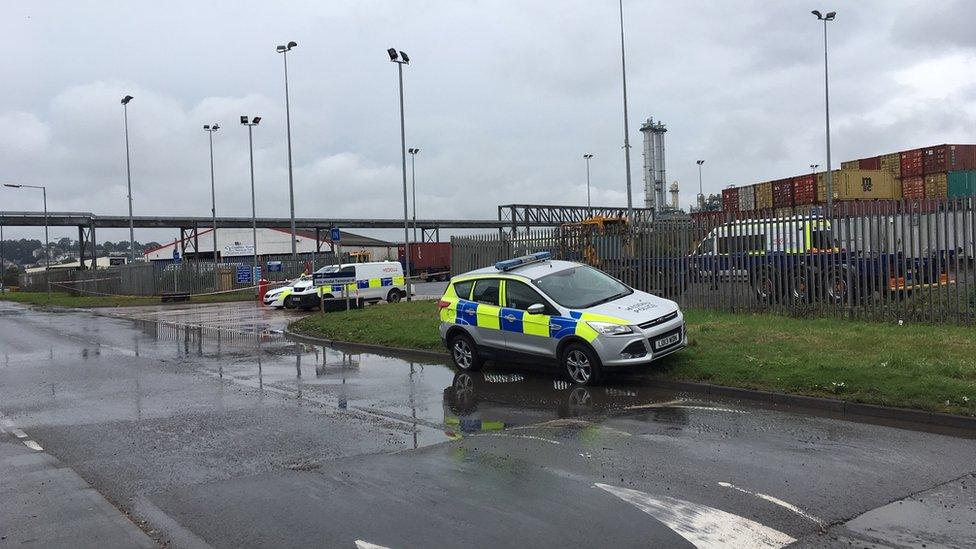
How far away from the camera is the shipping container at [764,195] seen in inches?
1464

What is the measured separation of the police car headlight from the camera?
983cm

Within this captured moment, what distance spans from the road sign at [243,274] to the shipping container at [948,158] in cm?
3387

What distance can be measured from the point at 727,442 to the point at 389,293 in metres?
23.5

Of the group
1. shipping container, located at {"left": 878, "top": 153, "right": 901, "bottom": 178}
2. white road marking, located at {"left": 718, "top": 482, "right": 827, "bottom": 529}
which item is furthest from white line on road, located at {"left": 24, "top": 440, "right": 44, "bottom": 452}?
shipping container, located at {"left": 878, "top": 153, "right": 901, "bottom": 178}

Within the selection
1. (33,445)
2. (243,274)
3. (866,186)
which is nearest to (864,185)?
(866,186)

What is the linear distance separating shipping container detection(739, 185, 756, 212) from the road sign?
27.1 meters

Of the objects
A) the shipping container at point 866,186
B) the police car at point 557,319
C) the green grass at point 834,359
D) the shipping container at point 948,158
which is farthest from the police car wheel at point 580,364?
the shipping container at point 948,158

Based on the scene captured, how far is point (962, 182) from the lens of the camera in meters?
29.4

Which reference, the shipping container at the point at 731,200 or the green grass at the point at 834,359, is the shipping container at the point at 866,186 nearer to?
the shipping container at the point at 731,200

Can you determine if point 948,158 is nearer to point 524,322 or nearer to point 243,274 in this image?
point 524,322

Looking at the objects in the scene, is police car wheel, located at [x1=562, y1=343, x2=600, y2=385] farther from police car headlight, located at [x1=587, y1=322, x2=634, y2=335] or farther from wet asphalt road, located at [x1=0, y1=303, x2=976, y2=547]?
police car headlight, located at [x1=587, y1=322, x2=634, y2=335]

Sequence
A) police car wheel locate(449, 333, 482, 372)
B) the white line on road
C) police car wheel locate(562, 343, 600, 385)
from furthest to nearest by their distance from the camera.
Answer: police car wheel locate(449, 333, 482, 372), police car wheel locate(562, 343, 600, 385), the white line on road

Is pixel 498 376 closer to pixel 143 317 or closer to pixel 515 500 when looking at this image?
pixel 515 500

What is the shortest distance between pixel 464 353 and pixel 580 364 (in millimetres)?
2368
